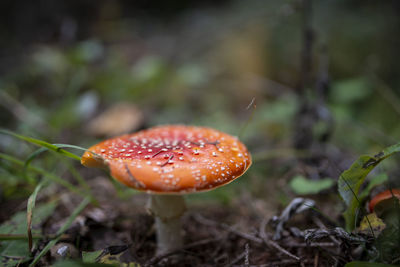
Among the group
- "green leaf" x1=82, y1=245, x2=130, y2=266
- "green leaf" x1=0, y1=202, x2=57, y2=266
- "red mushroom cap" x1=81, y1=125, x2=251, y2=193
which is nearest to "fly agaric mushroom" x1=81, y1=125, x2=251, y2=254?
"red mushroom cap" x1=81, y1=125, x2=251, y2=193

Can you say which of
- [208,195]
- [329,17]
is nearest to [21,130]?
[208,195]

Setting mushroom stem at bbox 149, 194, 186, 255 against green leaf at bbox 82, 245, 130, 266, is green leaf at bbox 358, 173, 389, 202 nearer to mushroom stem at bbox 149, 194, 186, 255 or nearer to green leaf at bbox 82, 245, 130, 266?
mushroom stem at bbox 149, 194, 186, 255

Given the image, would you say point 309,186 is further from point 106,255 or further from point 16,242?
point 16,242

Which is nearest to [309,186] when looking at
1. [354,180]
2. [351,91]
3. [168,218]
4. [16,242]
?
[354,180]

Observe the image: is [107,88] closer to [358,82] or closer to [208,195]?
[208,195]

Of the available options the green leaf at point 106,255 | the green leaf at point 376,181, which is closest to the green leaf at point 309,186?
the green leaf at point 376,181
